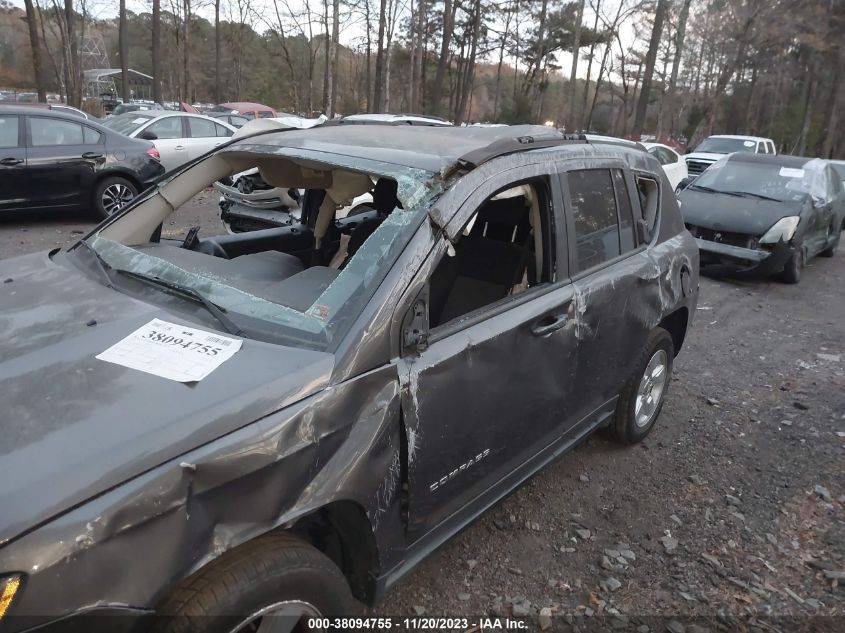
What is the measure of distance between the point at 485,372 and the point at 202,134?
1177 cm

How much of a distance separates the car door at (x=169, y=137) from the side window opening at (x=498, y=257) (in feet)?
31.6

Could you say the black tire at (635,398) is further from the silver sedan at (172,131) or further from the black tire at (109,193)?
the silver sedan at (172,131)

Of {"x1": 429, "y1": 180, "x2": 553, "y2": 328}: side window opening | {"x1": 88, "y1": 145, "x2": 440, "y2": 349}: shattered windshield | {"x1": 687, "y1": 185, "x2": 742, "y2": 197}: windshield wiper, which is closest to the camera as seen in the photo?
{"x1": 88, "y1": 145, "x2": 440, "y2": 349}: shattered windshield

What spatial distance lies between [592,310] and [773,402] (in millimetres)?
2728

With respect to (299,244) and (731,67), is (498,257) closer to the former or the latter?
(299,244)

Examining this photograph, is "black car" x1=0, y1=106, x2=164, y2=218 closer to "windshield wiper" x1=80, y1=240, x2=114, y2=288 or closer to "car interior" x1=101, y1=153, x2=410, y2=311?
"car interior" x1=101, y1=153, x2=410, y2=311

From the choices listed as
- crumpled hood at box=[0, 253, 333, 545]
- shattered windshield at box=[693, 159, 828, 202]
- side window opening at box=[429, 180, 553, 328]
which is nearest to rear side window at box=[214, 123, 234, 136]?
shattered windshield at box=[693, 159, 828, 202]

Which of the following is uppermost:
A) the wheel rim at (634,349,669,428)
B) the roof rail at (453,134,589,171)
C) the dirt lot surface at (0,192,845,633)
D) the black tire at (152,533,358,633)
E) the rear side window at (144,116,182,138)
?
the roof rail at (453,134,589,171)

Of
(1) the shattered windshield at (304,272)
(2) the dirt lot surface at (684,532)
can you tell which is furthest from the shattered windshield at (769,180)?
(1) the shattered windshield at (304,272)

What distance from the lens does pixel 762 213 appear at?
27.3ft

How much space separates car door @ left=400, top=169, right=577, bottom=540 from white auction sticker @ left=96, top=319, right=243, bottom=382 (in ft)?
1.91

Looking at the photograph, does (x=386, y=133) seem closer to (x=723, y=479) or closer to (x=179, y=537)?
(x=179, y=537)

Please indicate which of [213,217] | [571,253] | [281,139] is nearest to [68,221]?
[213,217]

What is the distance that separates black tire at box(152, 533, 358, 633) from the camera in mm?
1497
